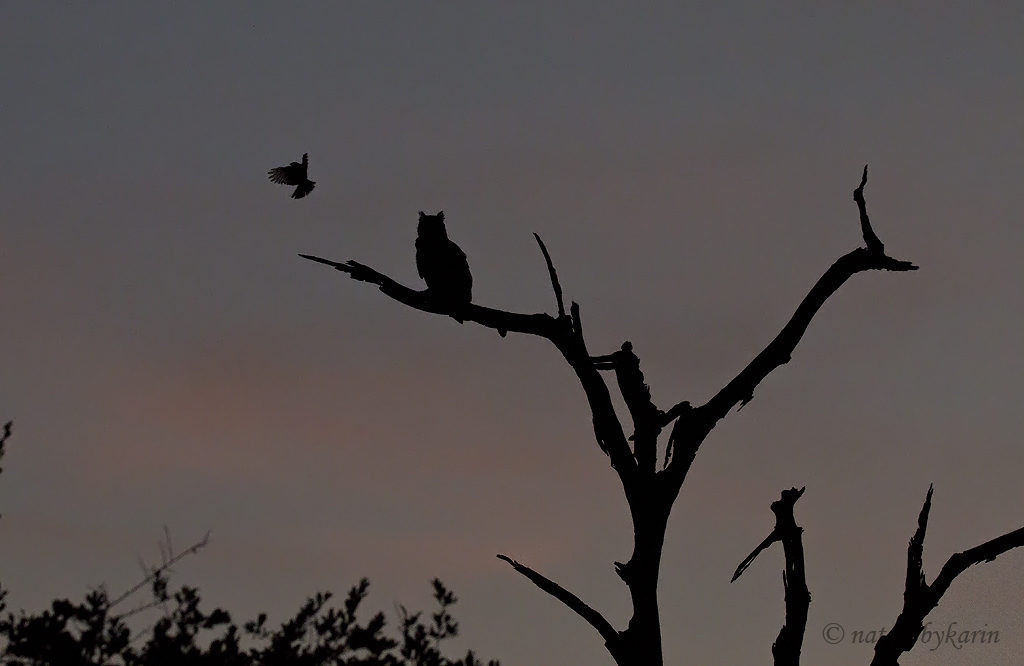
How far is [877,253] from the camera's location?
5.12 meters

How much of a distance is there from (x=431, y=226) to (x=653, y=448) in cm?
807

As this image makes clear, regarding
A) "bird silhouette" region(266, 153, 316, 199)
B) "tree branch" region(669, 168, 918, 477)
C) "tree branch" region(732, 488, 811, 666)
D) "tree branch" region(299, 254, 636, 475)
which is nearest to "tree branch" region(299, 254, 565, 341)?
"tree branch" region(299, 254, 636, 475)

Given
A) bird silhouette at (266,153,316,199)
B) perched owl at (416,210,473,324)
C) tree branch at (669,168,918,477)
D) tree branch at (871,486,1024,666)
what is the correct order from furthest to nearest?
perched owl at (416,210,473,324)
bird silhouette at (266,153,316,199)
tree branch at (669,168,918,477)
tree branch at (871,486,1024,666)

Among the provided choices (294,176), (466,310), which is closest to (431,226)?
(294,176)

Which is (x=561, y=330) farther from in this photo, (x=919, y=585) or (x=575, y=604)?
(x=919, y=585)

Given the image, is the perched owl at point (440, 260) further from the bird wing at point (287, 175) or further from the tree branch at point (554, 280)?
the tree branch at point (554, 280)

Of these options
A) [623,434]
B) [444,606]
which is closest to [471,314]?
[623,434]

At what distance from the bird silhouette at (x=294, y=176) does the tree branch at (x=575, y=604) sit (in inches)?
262

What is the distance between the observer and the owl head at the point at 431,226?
41.5ft

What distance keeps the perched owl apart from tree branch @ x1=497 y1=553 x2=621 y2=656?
7200mm

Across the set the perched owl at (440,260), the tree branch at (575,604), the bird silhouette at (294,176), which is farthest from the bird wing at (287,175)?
the tree branch at (575,604)

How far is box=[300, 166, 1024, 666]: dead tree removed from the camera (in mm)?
4609

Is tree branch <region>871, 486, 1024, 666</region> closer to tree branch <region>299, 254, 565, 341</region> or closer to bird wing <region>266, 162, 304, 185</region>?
tree branch <region>299, 254, 565, 341</region>

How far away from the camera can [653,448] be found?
16.6ft
